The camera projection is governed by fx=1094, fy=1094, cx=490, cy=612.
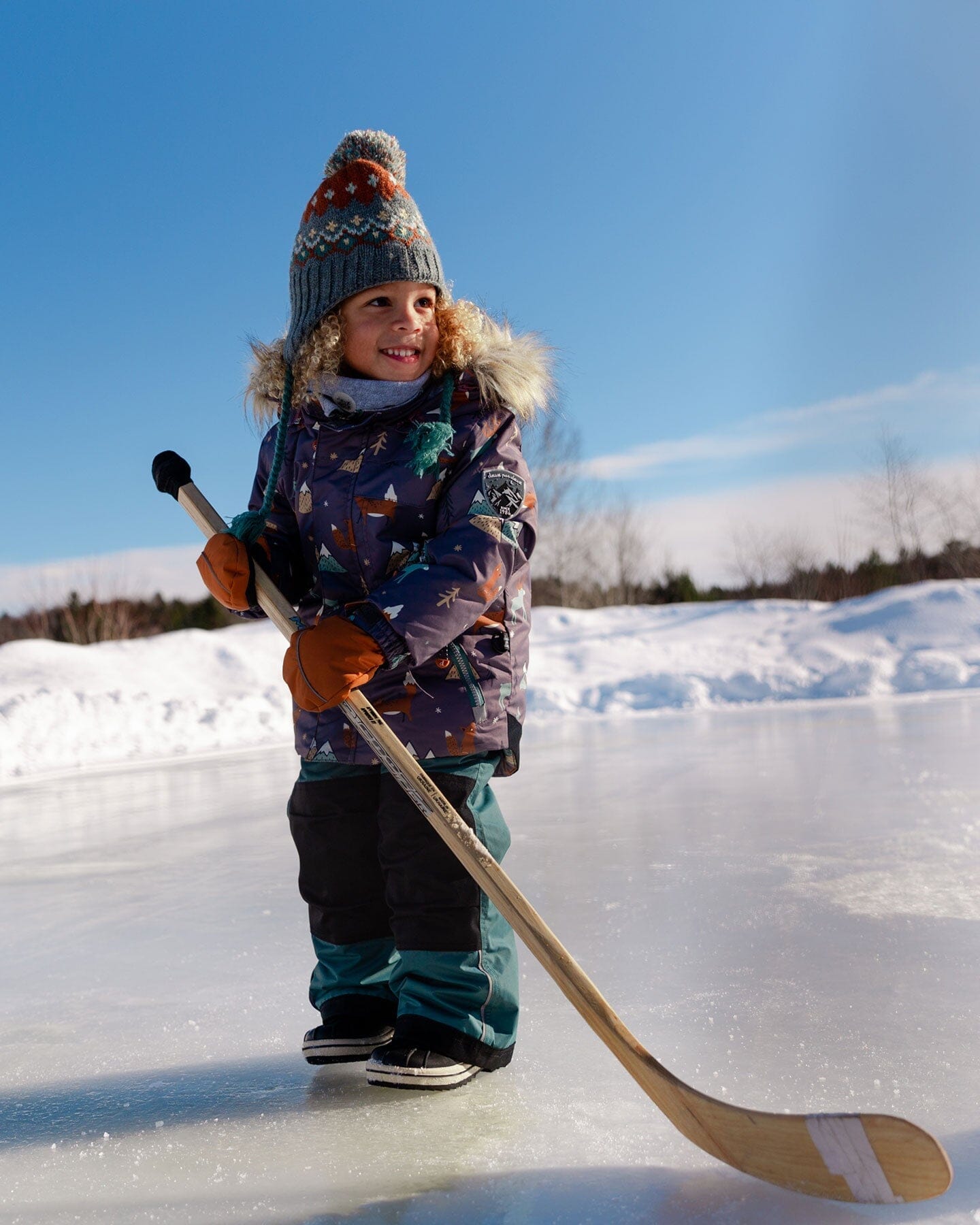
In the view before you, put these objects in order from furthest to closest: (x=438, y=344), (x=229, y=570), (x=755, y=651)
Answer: (x=755, y=651), (x=438, y=344), (x=229, y=570)

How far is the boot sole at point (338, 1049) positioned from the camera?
1.36 meters

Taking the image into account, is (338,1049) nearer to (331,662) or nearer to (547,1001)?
(547,1001)

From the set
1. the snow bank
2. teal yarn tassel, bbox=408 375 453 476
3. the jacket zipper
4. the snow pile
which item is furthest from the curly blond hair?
the snow pile

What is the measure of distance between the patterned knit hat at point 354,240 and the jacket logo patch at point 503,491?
0.32 metres

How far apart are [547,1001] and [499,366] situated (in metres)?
0.91

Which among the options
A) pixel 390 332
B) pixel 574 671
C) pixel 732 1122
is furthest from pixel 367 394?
pixel 574 671

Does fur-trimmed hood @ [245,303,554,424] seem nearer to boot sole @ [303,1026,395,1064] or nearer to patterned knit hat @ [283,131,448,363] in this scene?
patterned knit hat @ [283,131,448,363]

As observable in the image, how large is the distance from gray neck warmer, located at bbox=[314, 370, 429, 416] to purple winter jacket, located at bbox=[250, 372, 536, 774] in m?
0.01

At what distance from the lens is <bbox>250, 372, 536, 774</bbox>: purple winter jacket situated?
130cm

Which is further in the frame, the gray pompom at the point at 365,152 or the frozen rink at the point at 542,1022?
the gray pompom at the point at 365,152

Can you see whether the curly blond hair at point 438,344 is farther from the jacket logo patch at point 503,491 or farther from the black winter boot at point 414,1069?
the black winter boot at point 414,1069

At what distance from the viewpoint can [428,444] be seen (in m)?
1.37

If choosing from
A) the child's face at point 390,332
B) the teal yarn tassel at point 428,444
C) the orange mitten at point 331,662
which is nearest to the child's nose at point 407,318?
the child's face at point 390,332

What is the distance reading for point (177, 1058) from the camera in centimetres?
144
